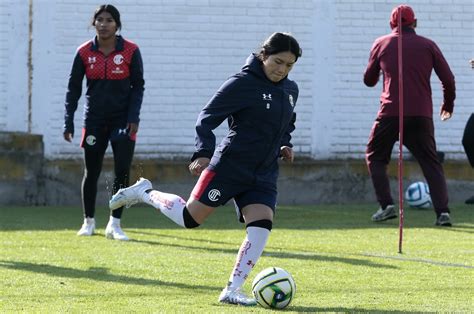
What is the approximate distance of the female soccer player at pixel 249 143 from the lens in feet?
24.3

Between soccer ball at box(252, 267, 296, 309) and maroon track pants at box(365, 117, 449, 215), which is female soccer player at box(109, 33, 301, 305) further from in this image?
maroon track pants at box(365, 117, 449, 215)

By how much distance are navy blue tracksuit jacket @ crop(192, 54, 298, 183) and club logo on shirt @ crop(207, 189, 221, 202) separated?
14 cm

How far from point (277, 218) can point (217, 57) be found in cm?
305

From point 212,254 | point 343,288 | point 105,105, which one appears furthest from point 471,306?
point 105,105

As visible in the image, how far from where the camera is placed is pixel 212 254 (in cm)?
1005

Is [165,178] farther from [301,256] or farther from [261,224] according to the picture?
[261,224]

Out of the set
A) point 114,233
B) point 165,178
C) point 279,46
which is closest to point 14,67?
point 165,178

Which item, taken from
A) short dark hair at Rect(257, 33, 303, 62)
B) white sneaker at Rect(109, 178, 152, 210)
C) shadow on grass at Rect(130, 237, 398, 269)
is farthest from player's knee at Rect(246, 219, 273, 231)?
shadow on grass at Rect(130, 237, 398, 269)

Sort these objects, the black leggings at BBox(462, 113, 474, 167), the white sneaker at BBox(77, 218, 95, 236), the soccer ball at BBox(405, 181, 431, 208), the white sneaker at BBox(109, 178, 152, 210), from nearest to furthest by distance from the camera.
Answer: the white sneaker at BBox(109, 178, 152, 210)
the white sneaker at BBox(77, 218, 95, 236)
the black leggings at BBox(462, 113, 474, 167)
the soccer ball at BBox(405, 181, 431, 208)

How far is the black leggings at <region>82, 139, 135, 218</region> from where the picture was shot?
1123 centimetres

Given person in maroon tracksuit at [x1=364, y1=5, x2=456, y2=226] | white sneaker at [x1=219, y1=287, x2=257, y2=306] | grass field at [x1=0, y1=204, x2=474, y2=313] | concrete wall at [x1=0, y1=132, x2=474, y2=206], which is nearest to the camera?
white sneaker at [x1=219, y1=287, x2=257, y2=306]

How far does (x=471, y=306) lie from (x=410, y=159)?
29.5 feet

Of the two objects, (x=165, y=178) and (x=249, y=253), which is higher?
(x=249, y=253)

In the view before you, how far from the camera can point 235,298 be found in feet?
24.0
